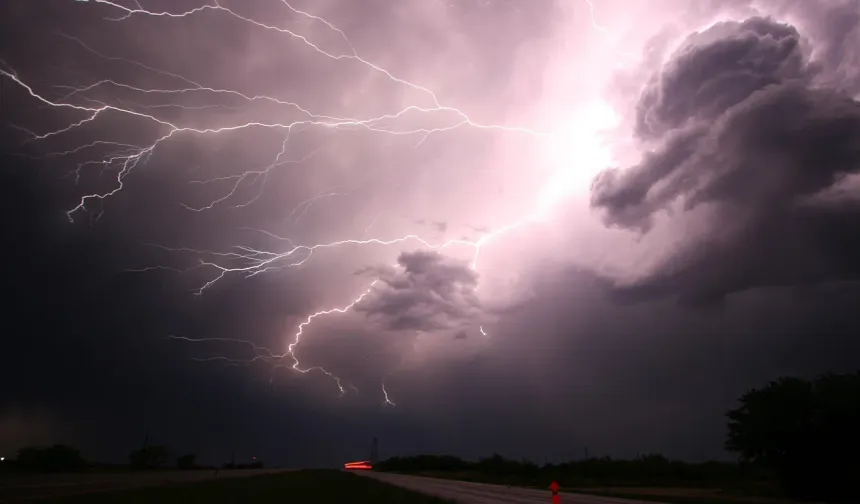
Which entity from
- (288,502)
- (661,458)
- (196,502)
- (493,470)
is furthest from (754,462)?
(493,470)

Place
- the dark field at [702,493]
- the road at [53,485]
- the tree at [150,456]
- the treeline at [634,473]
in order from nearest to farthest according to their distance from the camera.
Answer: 1. the road at [53,485]
2. the dark field at [702,493]
3. the treeline at [634,473]
4. the tree at [150,456]

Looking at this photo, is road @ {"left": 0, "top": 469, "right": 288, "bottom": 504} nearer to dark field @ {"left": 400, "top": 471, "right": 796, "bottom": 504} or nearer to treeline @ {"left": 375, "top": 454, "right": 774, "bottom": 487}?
dark field @ {"left": 400, "top": 471, "right": 796, "bottom": 504}

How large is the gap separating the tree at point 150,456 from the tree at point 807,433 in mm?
113359

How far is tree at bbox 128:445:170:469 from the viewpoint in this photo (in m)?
120

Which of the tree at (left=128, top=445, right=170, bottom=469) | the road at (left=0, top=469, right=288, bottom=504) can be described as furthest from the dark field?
the tree at (left=128, top=445, right=170, bottom=469)

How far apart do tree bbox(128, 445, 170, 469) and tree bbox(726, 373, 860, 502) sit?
113359mm

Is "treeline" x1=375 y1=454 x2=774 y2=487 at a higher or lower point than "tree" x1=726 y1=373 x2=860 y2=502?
lower

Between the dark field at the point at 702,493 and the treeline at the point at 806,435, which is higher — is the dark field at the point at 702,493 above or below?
below

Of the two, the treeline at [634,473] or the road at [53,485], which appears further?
the treeline at [634,473]

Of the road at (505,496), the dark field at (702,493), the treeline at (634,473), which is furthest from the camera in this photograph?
the treeline at (634,473)

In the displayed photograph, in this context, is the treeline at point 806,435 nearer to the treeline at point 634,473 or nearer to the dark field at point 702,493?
the dark field at point 702,493

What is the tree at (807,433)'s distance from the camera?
33562 millimetres

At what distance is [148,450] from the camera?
122938 millimetres

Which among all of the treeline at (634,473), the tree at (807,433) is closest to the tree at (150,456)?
the treeline at (634,473)
